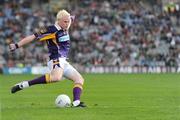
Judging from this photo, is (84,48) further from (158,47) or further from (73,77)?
(73,77)

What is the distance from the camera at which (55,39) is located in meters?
16.9

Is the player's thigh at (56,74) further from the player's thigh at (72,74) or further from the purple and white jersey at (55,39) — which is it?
the purple and white jersey at (55,39)

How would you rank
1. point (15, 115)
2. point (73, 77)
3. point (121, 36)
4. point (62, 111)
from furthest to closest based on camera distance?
point (121, 36) → point (73, 77) → point (62, 111) → point (15, 115)

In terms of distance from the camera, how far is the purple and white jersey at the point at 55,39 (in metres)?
16.8

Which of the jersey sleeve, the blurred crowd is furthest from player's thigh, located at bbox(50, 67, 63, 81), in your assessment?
the blurred crowd

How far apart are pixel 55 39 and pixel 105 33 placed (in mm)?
35121

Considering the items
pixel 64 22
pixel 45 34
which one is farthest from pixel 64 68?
pixel 64 22

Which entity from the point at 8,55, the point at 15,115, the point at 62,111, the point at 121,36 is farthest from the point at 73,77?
the point at 121,36

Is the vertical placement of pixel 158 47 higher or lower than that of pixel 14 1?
lower

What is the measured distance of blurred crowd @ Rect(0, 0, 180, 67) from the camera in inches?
1941

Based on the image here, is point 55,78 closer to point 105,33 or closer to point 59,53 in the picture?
point 59,53

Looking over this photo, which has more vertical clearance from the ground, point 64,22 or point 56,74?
point 64,22

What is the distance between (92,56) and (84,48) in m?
1.17

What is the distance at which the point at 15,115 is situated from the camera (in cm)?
1441
